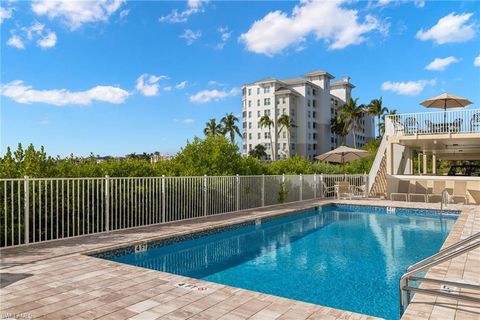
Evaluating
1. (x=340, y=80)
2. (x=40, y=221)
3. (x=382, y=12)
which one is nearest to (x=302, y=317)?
(x=40, y=221)

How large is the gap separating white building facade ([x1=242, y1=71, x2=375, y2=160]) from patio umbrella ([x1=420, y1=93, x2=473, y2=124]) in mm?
43446

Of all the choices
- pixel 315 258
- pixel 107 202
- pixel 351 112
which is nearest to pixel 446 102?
pixel 315 258

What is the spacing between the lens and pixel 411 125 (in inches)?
688

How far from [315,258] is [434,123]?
508 inches

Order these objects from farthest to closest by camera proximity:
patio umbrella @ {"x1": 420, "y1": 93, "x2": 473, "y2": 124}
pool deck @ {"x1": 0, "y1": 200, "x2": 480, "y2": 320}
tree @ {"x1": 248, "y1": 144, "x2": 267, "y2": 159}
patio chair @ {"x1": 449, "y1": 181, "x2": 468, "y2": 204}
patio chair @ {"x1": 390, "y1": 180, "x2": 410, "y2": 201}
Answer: tree @ {"x1": 248, "y1": 144, "x2": 267, "y2": 159} → patio umbrella @ {"x1": 420, "y1": 93, "x2": 473, "y2": 124} → patio chair @ {"x1": 390, "y1": 180, "x2": 410, "y2": 201} → patio chair @ {"x1": 449, "y1": 181, "x2": 468, "y2": 204} → pool deck @ {"x1": 0, "y1": 200, "x2": 480, "y2": 320}

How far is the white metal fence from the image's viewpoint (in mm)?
6469

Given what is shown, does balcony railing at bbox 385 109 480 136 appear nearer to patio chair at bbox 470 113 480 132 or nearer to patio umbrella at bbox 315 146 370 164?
patio chair at bbox 470 113 480 132

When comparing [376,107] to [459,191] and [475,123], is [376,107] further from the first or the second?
[459,191]

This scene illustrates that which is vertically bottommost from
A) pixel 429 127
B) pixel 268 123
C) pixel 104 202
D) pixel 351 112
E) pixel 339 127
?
pixel 104 202

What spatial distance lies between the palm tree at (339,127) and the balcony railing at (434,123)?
142 ft

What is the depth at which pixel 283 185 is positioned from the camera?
14.5 metres

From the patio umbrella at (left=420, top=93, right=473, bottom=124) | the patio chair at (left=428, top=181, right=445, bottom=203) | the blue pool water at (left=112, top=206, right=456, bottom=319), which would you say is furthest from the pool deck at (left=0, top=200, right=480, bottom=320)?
the patio umbrella at (left=420, top=93, right=473, bottom=124)

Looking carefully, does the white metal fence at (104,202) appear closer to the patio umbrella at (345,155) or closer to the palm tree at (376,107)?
the patio umbrella at (345,155)

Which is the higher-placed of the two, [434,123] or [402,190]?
[434,123]
